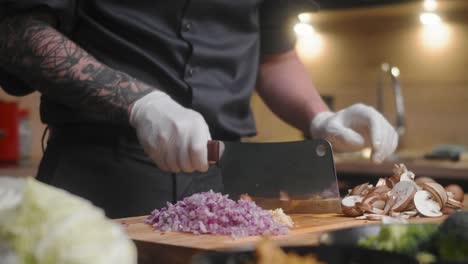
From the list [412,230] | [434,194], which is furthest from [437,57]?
[412,230]

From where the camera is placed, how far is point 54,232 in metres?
0.62

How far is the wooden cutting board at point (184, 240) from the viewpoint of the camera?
1.13 metres

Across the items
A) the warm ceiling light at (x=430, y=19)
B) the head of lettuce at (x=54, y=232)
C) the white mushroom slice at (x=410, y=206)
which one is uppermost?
the warm ceiling light at (x=430, y=19)

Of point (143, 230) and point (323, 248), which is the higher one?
point (323, 248)

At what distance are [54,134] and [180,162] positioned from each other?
14.6 inches

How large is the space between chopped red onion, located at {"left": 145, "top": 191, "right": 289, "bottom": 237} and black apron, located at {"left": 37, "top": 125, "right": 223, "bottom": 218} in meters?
0.21

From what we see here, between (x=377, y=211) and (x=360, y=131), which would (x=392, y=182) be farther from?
(x=360, y=131)

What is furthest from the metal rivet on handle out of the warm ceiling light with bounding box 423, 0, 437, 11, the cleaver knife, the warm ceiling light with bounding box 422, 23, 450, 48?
the warm ceiling light with bounding box 422, 23, 450, 48

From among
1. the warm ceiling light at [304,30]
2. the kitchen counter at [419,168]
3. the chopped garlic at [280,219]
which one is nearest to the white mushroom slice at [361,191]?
the chopped garlic at [280,219]

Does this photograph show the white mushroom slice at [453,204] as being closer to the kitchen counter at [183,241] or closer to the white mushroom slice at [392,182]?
the white mushroom slice at [392,182]

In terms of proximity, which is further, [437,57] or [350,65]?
[350,65]

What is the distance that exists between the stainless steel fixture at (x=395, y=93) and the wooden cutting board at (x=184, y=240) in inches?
112

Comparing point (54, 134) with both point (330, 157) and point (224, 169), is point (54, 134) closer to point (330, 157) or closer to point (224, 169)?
point (224, 169)

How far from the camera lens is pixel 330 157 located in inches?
59.7
